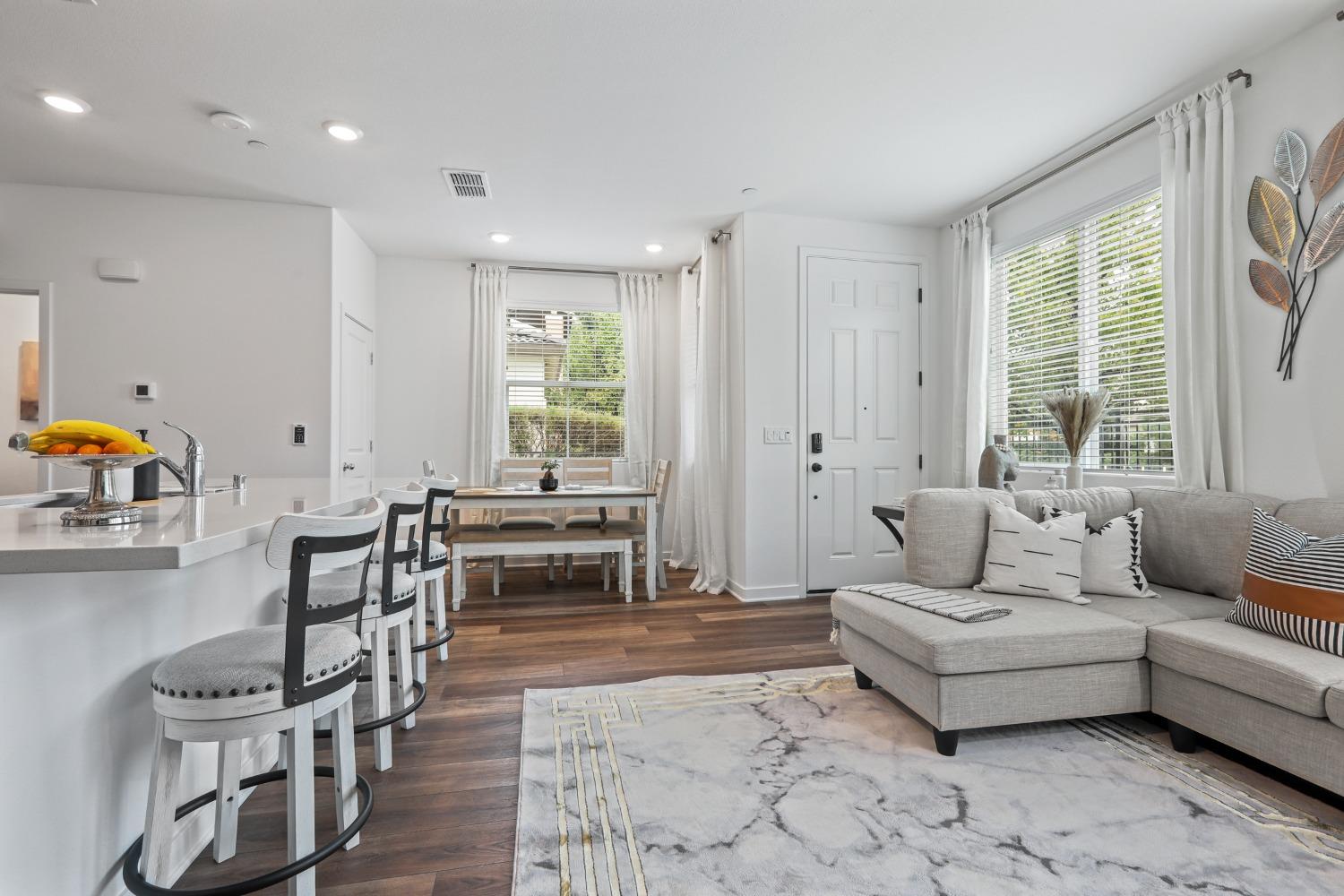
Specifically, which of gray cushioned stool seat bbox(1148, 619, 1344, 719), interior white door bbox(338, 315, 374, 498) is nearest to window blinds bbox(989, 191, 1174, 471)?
gray cushioned stool seat bbox(1148, 619, 1344, 719)

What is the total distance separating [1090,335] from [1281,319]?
0.95m

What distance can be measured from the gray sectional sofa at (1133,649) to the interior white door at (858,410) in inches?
64.9

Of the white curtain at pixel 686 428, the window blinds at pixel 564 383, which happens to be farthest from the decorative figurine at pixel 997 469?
the window blinds at pixel 564 383

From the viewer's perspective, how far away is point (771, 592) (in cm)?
445

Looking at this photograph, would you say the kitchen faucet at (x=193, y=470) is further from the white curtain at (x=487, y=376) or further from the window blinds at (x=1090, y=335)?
the window blinds at (x=1090, y=335)

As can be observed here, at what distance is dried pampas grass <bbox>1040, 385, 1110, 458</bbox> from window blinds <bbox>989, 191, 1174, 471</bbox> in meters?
0.24

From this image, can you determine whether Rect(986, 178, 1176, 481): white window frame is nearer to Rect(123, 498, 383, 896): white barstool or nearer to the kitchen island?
Rect(123, 498, 383, 896): white barstool

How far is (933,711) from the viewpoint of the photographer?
217cm

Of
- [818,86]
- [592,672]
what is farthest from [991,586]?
[818,86]

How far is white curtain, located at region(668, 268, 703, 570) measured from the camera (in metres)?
5.65

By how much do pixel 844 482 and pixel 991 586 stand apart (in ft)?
6.36

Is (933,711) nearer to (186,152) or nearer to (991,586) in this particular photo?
(991,586)

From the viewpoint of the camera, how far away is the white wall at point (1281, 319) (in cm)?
248

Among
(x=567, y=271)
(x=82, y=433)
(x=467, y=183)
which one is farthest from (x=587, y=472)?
(x=82, y=433)
